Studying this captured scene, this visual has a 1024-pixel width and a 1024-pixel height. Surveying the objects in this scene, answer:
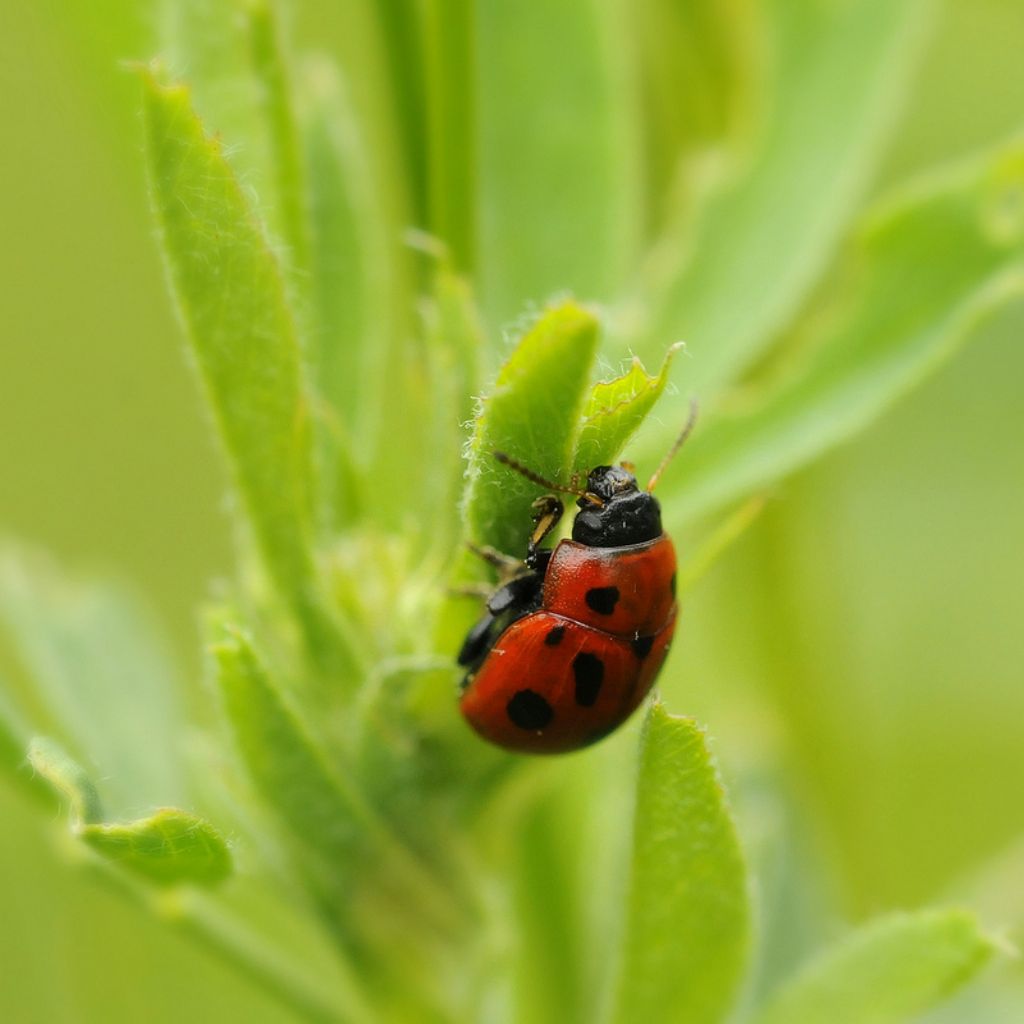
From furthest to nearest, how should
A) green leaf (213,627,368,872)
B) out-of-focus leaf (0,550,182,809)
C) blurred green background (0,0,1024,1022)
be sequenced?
blurred green background (0,0,1024,1022) → out-of-focus leaf (0,550,182,809) → green leaf (213,627,368,872)

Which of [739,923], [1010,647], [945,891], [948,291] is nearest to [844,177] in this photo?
[948,291]

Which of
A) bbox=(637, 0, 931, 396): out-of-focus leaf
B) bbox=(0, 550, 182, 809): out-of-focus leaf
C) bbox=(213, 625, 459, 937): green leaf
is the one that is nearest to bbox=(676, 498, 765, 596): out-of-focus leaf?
bbox=(637, 0, 931, 396): out-of-focus leaf

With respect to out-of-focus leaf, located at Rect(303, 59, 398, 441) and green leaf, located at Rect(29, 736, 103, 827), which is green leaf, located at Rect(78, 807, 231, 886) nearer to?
green leaf, located at Rect(29, 736, 103, 827)

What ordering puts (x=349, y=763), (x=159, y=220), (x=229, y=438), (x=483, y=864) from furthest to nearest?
(x=483, y=864)
(x=349, y=763)
(x=229, y=438)
(x=159, y=220)

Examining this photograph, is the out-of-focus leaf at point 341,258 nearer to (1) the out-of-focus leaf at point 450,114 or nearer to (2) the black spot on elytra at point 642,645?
(1) the out-of-focus leaf at point 450,114

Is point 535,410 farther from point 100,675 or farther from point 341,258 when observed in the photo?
point 100,675

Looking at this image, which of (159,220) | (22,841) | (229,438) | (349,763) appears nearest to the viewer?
(159,220)

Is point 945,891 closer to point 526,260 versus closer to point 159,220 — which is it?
point 526,260
